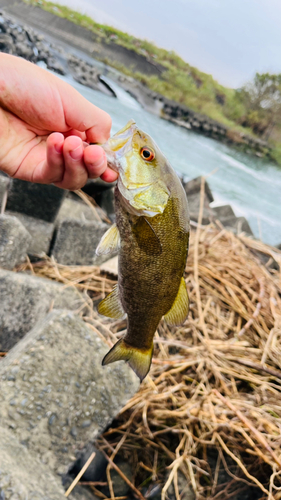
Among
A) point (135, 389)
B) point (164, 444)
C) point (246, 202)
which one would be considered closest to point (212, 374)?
point (164, 444)

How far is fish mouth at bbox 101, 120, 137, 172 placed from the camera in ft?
2.52

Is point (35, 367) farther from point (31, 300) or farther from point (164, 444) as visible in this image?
point (164, 444)

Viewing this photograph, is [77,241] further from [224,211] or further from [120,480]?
[224,211]

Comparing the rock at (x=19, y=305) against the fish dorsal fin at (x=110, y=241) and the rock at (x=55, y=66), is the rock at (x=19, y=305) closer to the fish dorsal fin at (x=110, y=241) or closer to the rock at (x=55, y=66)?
the fish dorsal fin at (x=110, y=241)

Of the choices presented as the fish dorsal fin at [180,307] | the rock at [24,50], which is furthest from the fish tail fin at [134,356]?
the rock at [24,50]

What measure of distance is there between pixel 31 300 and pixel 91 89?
41.7 feet

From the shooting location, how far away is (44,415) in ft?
4.19

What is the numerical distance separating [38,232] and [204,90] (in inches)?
647

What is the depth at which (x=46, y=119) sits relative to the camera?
1049 millimetres

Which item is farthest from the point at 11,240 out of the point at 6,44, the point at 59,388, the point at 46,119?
the point at 6,44

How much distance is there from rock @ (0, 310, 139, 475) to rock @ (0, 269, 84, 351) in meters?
0.26

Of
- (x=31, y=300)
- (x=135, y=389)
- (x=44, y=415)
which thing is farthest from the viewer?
(x=31, y=300)

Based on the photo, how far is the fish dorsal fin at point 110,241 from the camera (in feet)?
2.57

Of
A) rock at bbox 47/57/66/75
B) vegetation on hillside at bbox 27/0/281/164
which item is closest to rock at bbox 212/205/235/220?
rock at bbox 47/57/66/75
